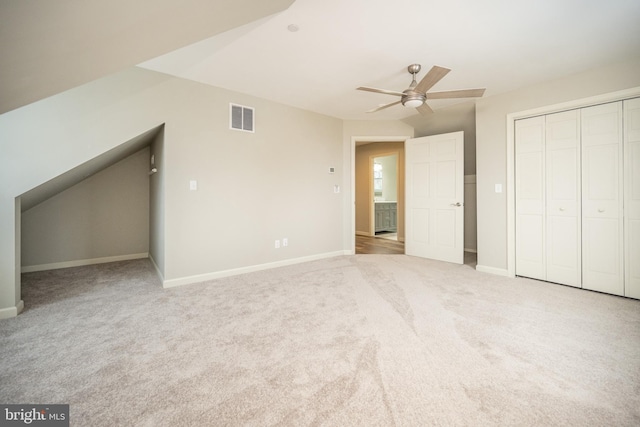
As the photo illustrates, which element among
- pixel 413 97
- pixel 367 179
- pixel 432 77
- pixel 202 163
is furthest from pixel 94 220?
pixel 367 179

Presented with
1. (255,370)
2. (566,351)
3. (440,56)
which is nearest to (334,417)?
(255,370)

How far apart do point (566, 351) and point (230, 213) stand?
140 inches

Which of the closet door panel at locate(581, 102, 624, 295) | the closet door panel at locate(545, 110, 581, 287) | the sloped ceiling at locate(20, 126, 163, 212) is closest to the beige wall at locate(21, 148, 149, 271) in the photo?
the sloped ceiling at locate(20, 126, 163, 212)

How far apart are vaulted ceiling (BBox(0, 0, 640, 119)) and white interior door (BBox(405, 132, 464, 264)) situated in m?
1.06

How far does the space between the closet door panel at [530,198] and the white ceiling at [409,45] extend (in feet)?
2.07

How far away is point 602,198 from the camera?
2980 mm

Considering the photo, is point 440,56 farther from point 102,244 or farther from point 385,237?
point 102,244

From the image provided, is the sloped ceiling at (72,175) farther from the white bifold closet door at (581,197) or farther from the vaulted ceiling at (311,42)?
the white bifold closet door at (581,197)

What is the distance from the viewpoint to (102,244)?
14.7ft

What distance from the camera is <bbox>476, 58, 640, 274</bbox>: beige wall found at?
129 inches

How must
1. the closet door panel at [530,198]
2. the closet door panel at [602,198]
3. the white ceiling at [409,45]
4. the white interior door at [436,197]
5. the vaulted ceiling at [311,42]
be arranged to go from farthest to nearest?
the white interior door at [436,197], the closet door panel at [530,198], the closet door panel at [602,198], the white ceiling at [409,45], the vaulted ceiling at [311,42]

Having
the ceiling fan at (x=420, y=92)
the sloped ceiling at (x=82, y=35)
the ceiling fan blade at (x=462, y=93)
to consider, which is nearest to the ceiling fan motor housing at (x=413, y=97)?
the ceiling fan at (x=420, y=92)

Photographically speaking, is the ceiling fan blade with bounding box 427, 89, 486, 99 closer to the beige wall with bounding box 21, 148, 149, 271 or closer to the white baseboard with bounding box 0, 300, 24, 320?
the white baseboard with bounding box 0, 300, 24, 320

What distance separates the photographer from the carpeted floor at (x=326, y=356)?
4.35 feet
